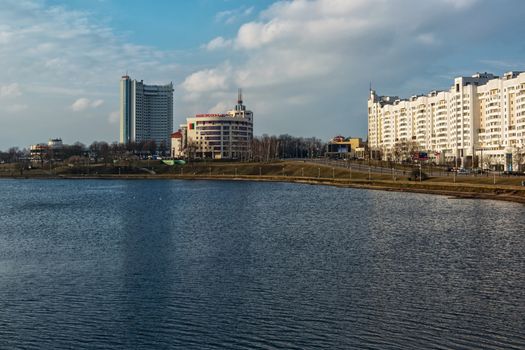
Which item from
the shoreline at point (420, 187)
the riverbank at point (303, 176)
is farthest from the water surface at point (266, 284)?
the riverbank at point (303, 176)

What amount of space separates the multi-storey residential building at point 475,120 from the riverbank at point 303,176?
2329 centimetres

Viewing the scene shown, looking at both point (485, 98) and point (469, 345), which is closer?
point (469, 345)

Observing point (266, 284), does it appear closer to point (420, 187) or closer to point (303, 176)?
point (420, 187)

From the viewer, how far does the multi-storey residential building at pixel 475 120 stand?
385 feet

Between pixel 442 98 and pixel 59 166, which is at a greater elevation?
pixel 442 98

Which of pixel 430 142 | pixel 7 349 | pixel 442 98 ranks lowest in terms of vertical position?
pixel 7 349

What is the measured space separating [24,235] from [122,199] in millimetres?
38030

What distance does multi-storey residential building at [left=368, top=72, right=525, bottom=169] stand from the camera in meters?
117

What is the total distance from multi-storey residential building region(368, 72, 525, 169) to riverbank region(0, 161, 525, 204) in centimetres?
2329

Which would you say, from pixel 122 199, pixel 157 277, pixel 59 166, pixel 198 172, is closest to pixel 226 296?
pixel 157 277

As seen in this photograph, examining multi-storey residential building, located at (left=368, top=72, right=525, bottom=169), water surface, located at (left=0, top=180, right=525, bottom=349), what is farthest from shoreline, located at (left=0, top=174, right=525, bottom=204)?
multi-storey residential building, located at (left=368, top=72, right=525, bottom=169)

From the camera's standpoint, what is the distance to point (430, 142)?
157 metres

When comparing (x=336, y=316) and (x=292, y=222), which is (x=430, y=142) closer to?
(x=292, y=222)

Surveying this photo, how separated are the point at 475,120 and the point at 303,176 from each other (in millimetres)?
→ 42980
